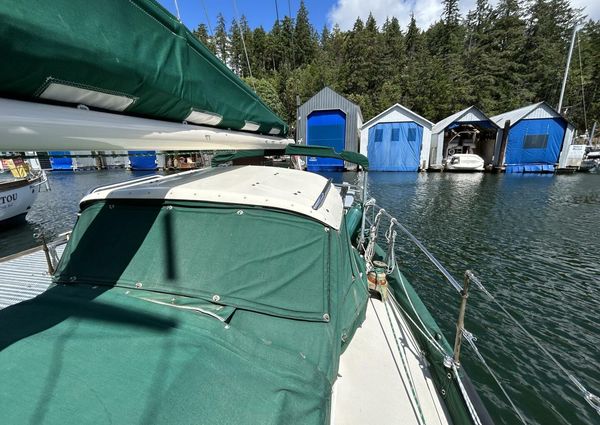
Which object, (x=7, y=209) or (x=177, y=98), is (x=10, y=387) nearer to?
(x=177, y=98)

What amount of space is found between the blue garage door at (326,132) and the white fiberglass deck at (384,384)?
92.3 feet

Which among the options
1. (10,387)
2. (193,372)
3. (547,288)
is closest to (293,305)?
(193,372)

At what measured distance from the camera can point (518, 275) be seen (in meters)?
7.29

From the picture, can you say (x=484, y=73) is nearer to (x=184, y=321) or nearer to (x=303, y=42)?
(x=303, y=42)

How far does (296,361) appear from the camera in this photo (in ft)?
5.38

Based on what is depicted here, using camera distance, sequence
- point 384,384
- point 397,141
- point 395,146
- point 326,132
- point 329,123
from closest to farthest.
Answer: point 384,384, point 397,141, point 395,146, point 329,123, point 326,132

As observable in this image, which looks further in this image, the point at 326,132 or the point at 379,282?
the point at 326,132

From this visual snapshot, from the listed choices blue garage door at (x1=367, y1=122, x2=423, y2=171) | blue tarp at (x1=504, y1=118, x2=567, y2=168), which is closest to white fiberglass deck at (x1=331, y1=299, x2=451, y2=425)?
blue garage door at (x1=367, y1=122, x2=423, y2=171)

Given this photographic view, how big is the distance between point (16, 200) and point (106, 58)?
16573 millimetres

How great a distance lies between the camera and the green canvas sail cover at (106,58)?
1055 mm

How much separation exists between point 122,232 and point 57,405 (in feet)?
4.94

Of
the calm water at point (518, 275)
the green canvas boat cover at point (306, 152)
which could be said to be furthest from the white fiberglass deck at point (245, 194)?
the calm water at point (518, 275)

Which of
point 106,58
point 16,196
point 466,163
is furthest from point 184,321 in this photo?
point 466,163

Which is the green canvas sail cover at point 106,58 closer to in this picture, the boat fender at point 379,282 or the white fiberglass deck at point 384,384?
the white fiberglass deck at point 384,384
